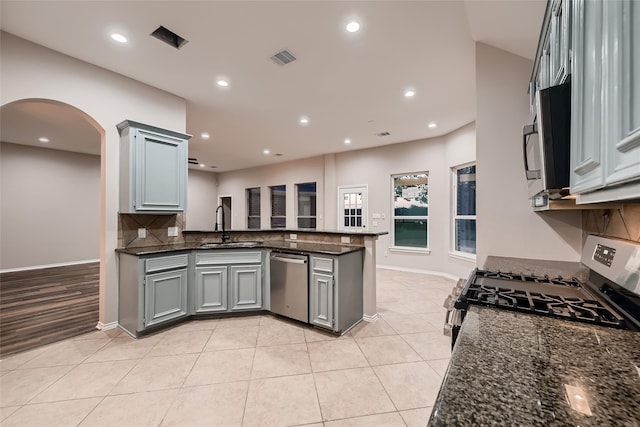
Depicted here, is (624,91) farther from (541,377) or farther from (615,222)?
(615,222)

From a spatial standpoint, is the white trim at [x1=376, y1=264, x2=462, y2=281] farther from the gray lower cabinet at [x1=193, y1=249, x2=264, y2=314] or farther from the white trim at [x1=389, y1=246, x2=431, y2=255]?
the gray lower cabinet at [x1=193, y1=249, x2=264, y2=314]

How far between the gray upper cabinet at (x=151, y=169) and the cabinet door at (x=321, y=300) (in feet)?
6.43

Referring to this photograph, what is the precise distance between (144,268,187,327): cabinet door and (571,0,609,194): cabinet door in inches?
131

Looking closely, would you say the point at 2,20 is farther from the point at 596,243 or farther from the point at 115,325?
the point at 596,243

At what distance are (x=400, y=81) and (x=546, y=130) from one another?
2660 mm

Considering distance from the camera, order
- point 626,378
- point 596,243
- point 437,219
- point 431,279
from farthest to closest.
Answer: point 437,219 < point 431,279 < point 596,243 < point 626,378

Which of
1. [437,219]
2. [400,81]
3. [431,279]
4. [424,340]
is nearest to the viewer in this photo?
[424,340]

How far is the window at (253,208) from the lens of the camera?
9086 millimetres

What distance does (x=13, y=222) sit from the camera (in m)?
5.68

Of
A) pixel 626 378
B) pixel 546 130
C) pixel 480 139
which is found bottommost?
pixel 626 378

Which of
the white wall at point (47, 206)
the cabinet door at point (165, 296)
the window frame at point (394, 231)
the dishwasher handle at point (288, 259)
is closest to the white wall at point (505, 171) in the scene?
the dishwasher handle at point (288, 259)

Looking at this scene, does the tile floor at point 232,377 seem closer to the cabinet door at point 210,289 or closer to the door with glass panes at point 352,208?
the cabinet door at point 210,289

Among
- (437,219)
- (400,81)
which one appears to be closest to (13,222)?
(400,81)

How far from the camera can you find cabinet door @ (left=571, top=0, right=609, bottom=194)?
675 mm
